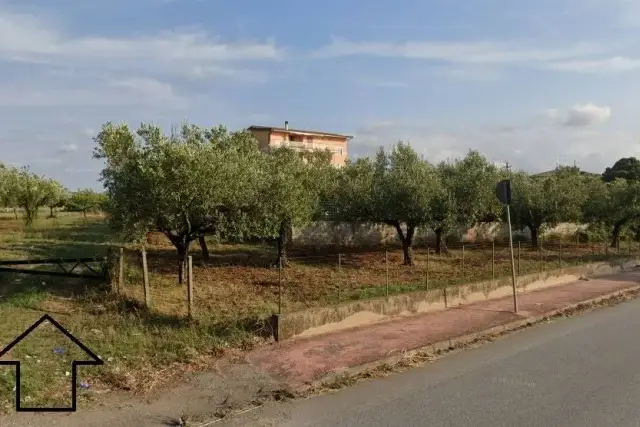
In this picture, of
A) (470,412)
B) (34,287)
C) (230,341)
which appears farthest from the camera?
(34,287)

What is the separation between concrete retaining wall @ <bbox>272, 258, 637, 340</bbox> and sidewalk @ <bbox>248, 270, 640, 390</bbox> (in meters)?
0.20

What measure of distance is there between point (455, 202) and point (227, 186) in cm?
1045

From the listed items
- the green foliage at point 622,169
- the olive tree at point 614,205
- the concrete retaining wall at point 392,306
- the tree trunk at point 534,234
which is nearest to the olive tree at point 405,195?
the concrete retaining wall at point 392,306

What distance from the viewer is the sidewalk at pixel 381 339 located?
765 centimetres

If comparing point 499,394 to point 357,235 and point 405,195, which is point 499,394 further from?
point 357,235

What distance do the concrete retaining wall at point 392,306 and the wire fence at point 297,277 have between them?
451 mm

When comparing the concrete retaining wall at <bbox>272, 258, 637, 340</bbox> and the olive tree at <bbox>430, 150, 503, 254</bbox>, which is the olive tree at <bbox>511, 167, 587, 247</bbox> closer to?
the olive tree at <bbox>430, 150, 503, 254</bbox>

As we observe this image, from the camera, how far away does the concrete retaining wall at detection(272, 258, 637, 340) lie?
368 inches

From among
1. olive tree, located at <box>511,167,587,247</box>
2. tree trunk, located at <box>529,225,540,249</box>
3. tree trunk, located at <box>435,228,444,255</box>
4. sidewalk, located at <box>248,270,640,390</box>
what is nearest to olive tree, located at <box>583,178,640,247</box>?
olive tree, located at <box>511,167,587,247</box>

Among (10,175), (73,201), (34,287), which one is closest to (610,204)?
(34,287)

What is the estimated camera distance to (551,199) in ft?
96.1

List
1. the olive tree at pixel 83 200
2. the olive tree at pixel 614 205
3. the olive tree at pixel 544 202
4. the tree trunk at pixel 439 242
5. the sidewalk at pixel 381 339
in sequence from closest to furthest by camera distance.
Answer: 1. the sidewalk at pixel 381 339
2. the tree trunk at pixel 439 242
3. the olive tree at pixel 544 202
4. the olive tree at pixel 614 205
5. the olive tree at pixel 83 200

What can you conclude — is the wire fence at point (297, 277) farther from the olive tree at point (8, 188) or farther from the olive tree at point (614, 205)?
the olive tree at point (8, 188)

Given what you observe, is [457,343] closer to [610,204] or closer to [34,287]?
[34,287]
